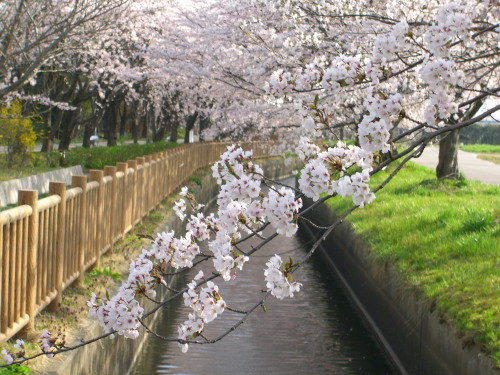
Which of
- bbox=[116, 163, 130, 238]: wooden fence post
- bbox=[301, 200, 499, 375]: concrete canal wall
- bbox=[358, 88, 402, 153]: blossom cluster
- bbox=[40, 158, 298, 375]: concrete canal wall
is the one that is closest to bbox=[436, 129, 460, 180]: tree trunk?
bbox=[301, 200, 499, 375]: concrete canal wall

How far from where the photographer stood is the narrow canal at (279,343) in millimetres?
8078

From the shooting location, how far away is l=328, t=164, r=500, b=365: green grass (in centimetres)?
644

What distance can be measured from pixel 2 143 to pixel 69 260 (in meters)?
13.7

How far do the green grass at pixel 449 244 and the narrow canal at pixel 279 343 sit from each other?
1.07m

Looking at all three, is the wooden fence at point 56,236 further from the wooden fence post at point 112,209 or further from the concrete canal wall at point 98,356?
the concrete canal wall at point 98,356

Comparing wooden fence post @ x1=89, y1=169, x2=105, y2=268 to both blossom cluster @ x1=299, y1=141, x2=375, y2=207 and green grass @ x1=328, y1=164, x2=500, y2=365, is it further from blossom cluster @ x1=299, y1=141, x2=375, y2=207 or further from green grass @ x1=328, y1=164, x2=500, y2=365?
blossom cluster @ x1=299, y1=141, x2=375, y2=207

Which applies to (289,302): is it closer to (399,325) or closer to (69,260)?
(399,325)

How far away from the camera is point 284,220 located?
11.6 feet

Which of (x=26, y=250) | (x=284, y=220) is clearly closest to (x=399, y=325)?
(x=26, y=250)

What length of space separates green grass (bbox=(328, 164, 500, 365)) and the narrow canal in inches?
42.0

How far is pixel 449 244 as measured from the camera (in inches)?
351

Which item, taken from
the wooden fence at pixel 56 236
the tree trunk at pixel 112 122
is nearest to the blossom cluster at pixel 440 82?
the wooden fence at pixel 56 236

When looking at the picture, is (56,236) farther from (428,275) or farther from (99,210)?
(428,275)

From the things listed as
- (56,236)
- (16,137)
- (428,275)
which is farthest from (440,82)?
(16,137)
